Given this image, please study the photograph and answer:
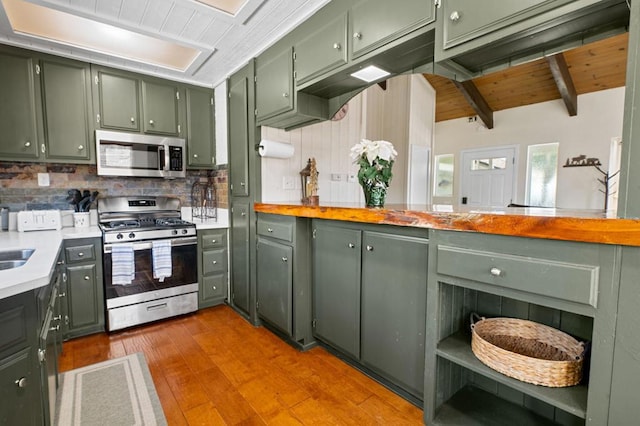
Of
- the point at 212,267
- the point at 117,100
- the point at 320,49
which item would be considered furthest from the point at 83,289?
the point at 320,49

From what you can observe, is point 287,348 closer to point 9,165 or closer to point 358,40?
point 358,40

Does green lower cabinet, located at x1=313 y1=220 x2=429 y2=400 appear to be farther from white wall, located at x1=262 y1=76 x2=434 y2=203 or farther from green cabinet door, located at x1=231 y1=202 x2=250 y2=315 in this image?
green cabinet door, located at x1=231 y1=202 x2=250 y2=315

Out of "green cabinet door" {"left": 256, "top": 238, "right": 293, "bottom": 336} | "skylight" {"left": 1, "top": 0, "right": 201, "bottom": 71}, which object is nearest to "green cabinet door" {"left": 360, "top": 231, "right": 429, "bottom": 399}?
"green cabinet door" {"left": 256, "top": 238, "right": 293, "bottom": 336}

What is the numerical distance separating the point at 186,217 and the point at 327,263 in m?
2.11

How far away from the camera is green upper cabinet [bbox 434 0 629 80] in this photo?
101 centimetres

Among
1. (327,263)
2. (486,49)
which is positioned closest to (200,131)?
(327,263)

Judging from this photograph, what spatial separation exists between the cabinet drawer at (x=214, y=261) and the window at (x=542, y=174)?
214 inches

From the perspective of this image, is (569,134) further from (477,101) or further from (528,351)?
(528,351)

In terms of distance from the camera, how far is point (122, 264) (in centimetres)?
247

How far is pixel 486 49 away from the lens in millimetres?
1288

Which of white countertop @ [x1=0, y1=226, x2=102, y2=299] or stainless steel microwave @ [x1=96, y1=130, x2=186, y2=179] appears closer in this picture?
white countertop @ [x1=0, y1=226, x2=102, y2=299]

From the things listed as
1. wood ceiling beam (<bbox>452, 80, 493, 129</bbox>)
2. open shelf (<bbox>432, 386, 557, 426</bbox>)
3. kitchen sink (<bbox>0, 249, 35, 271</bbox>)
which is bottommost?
open shelf (<bbox>432, 386, 557, 426</bbox>)

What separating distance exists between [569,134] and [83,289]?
22.4 feet

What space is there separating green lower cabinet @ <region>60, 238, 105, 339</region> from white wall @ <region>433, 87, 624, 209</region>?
6.42 m
